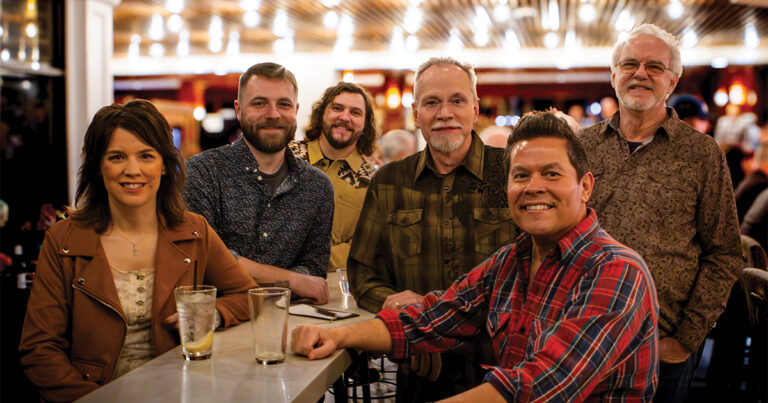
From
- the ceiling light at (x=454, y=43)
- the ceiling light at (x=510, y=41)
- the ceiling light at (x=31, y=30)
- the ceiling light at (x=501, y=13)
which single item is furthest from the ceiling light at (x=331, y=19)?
the ceiling light at (x=31, y=30)

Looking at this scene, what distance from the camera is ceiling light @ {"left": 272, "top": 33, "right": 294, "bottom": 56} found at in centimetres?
1310

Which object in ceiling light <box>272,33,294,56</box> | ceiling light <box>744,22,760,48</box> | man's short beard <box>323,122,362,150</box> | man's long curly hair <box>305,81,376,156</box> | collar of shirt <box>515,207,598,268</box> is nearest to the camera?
collar of shirt <box>515,207,598,268</box>

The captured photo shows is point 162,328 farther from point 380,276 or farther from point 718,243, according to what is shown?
point 718,243

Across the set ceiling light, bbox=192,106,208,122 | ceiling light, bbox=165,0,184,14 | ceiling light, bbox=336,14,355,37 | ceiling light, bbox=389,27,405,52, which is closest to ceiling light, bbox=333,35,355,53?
ceiling light, bbox=336,14,355,37

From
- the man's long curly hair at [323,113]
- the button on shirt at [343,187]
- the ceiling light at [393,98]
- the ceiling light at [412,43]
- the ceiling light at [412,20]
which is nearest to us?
the button on shirt at [343,187]

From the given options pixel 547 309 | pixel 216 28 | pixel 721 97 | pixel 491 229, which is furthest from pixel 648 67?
pixel 721 97

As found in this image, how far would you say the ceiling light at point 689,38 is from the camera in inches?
473

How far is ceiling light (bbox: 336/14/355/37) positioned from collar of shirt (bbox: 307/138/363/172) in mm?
6990

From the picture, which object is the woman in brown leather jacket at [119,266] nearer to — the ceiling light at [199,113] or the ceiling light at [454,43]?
the ceiling light at [454,43]

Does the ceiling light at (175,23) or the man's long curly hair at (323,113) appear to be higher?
the ceiling light at (175,23)

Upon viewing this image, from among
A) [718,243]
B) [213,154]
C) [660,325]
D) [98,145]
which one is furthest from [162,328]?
[718,243]

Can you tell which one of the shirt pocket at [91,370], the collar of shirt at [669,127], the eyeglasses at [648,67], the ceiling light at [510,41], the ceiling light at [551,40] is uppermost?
the ceiling light at [551,40]

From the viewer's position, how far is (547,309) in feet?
5.52

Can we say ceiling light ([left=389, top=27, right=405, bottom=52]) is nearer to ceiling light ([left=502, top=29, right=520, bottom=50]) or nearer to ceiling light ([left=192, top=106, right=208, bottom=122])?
ceiling light ([left=502, top=29, right=520, bottom=50])
